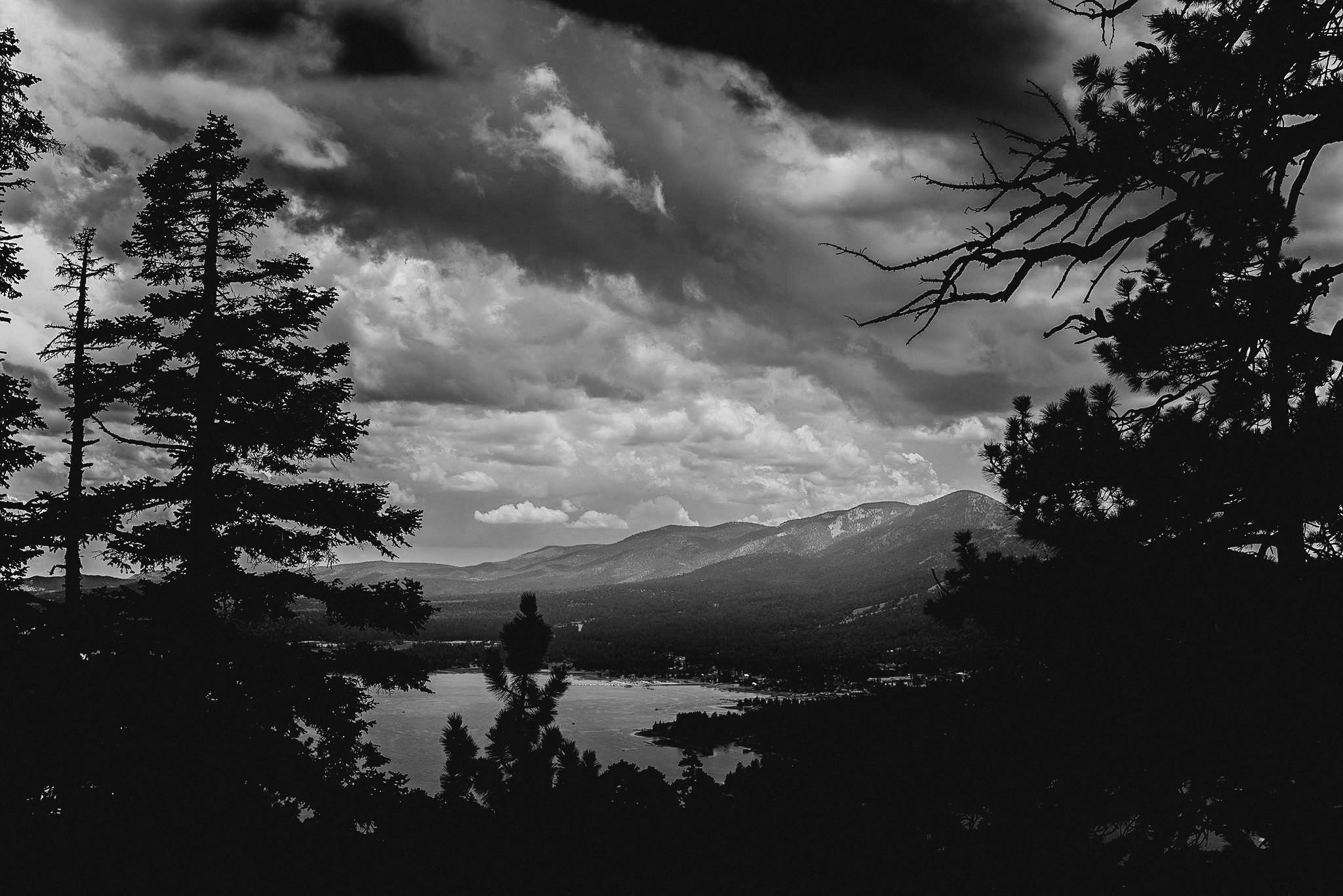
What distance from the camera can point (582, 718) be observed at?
75.2 metres

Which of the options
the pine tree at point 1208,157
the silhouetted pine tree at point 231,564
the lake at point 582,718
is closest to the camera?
the pine tree at point 1208,157

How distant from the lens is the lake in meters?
51.2

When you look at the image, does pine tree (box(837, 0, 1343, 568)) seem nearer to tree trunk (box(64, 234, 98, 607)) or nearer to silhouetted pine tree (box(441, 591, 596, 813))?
silhouetted pine tree (box(441, 591, 596, 813))

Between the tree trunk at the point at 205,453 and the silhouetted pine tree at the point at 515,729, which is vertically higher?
the tree trunk at the point at 205,453

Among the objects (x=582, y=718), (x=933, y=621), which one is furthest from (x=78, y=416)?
(x=582, y=718)

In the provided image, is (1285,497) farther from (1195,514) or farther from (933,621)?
(933,621)

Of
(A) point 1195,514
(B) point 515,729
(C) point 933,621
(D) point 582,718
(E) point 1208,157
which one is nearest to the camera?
(E) point 1208,157

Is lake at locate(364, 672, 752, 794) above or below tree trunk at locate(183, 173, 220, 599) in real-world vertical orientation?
below

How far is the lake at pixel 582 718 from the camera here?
51188 millimetres

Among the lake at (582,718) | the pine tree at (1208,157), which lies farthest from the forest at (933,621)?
the lake at (582,718)

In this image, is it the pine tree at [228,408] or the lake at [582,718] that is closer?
the pine tree at [228,408]

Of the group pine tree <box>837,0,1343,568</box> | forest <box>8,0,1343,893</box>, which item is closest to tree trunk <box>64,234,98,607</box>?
forest <box>8,0,1343,893</box>

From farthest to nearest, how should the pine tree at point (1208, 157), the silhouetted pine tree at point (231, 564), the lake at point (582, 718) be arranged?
the lake at point (582, 718), the silhouetted pine tree at point (231, 564), the pine tree at point (1208, 157)

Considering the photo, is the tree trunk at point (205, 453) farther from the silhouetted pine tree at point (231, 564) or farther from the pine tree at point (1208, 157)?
the pine tree at point (1208, 157)
